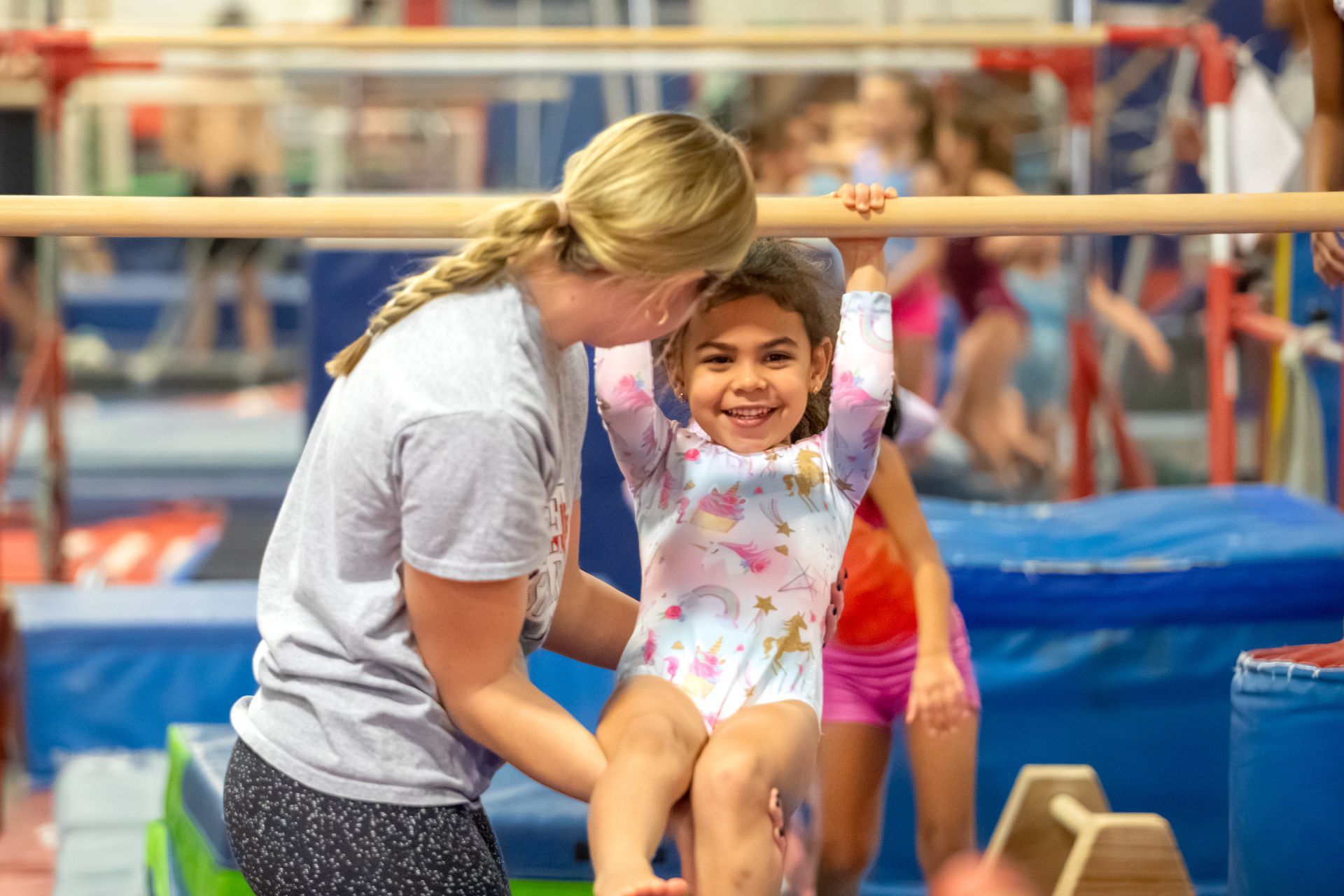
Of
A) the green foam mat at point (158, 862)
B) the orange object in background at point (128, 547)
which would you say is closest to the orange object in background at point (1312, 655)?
the green foam mat at point (158, 862)

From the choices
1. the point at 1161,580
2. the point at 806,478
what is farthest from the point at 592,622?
the point at 1161,580

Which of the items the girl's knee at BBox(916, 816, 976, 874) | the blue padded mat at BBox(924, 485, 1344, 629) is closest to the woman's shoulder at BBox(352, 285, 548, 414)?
the girl's knee at BBox(916, 816, 976, 874)

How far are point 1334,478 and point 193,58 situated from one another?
6964 mm

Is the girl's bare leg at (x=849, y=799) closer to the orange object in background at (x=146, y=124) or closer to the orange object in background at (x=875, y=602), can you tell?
the orange object in background at (x=875, y=602)

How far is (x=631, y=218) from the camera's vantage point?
130 centimetres

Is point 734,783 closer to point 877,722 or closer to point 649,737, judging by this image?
point 649,737

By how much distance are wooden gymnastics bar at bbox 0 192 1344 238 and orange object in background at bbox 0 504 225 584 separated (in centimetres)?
253

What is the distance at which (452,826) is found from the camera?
4.49 feet

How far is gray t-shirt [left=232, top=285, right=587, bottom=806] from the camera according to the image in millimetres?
1258

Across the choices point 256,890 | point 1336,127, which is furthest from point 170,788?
point 1336,127

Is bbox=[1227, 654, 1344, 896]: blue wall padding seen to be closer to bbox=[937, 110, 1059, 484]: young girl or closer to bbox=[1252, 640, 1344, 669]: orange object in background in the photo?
bbox=[1252, 640, 1344, 669]: orange object in background

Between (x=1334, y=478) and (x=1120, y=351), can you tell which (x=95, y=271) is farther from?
(x=1334, y=478)

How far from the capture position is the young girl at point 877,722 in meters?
2.00

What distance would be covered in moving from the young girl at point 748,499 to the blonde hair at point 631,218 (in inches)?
10.1
